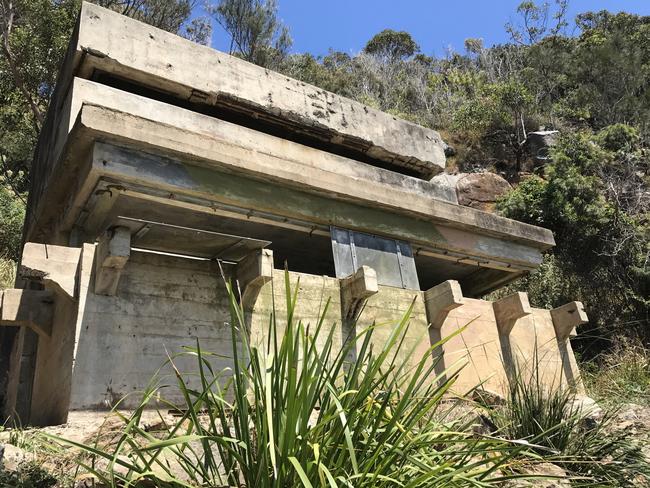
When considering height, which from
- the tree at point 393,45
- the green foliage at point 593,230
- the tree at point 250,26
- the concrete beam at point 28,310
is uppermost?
the tree at point 393,45

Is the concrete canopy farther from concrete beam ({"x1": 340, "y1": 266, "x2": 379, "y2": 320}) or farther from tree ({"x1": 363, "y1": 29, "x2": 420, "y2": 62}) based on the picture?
tree ({"x1": 363, "y1": 29, "x2": 420, "y2": 62})

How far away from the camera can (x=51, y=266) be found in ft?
21.6

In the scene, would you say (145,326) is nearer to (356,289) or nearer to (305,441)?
(356,289)

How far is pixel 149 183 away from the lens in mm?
7148

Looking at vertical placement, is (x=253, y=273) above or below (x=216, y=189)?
below

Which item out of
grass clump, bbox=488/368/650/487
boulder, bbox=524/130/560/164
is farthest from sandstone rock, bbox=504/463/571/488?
boulder, bbox=524/130/560/164

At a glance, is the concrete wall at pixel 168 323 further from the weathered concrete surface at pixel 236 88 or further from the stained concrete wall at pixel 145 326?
the weathered concrete surface at pixel 236 88

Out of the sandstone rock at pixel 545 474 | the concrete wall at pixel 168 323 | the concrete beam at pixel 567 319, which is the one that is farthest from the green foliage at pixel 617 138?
the sandstone rock at pixel 545 474

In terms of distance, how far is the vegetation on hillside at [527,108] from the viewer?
1573 centimetres

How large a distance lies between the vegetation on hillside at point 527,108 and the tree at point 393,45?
0.25 ft

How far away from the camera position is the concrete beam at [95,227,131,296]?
630 cm

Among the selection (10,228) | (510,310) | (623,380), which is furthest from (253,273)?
(10,228)

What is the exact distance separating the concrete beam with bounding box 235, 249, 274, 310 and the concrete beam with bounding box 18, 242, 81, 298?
1.80 metres

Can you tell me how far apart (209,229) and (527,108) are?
23.8m
